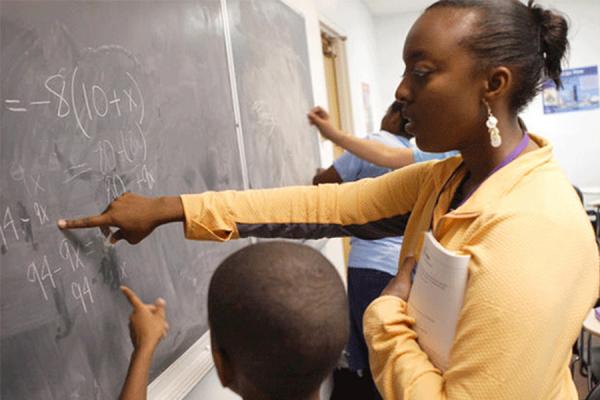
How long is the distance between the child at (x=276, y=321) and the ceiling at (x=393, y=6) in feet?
17.1

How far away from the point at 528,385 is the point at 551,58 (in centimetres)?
60

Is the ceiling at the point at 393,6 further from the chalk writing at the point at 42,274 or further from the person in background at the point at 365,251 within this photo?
the chalk writing at the point at 42,274

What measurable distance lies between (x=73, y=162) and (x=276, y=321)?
522 mm

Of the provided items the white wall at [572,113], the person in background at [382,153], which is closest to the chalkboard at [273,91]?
the person in background at [382,153]

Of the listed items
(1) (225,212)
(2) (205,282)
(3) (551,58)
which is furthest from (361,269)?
(3) (551,58)

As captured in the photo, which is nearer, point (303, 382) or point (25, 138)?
point (303, 382)

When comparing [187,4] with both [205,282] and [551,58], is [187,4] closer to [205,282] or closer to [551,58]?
[205,282]

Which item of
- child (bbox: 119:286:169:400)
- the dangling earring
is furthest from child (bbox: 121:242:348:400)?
the dangling earring

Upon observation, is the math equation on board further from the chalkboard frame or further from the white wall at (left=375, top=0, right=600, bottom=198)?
the white wall at (left=375, top=0, right=600, bottom=198)

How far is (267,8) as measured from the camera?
7.16 ft

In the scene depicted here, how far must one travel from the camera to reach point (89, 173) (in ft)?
3.42

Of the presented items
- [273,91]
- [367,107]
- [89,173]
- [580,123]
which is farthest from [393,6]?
[89,173]

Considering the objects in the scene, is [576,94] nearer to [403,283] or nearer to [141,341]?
[403,283]

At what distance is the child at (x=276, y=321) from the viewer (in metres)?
0.74
